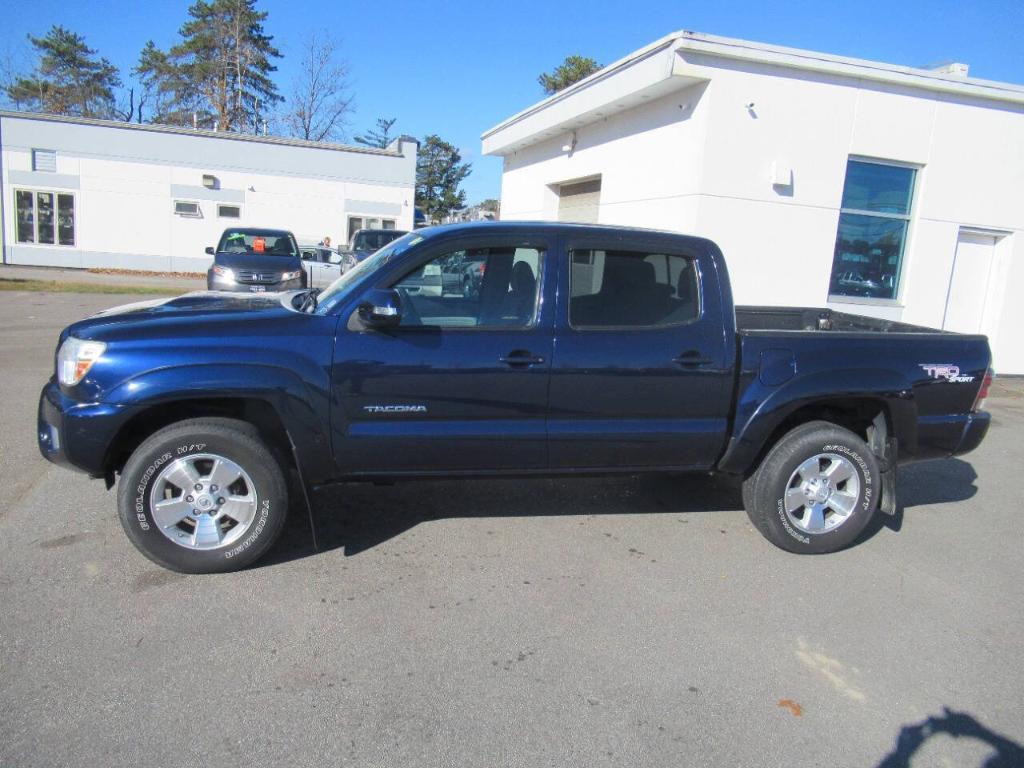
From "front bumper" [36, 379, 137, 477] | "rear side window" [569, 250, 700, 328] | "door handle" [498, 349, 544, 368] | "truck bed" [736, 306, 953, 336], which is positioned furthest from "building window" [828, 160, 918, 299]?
"front bumper" [36, 379, 137, 477]

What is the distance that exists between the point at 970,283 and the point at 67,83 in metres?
57.0

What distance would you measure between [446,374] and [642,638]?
167 centimetres

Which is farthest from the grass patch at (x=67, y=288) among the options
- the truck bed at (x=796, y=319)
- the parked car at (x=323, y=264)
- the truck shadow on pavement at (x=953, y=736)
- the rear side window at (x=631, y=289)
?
the truck shadow on pavement at (x=953, y=736)

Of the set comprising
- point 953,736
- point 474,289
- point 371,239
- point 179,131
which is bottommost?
point 953,736

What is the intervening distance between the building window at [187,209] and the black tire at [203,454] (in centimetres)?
2696

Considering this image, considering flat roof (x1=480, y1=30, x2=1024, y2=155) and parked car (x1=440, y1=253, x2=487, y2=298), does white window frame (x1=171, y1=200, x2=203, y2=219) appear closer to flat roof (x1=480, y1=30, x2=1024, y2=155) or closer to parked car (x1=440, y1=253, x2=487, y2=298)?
flat roof (x1=480, y1=30, x2=1024, y2=155)

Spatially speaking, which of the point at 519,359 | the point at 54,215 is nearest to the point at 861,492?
the point at 519,359

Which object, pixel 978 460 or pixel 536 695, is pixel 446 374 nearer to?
pixel 536 695

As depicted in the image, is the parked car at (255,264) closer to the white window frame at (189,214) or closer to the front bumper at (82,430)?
the front bumper at (82,430)

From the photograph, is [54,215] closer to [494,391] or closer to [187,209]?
[187,209]

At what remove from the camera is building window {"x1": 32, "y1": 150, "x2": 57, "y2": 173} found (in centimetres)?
2619

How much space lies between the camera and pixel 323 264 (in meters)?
20.0

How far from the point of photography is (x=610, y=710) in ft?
9.59

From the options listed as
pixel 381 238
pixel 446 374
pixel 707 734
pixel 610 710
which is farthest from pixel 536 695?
pixel 381 238
